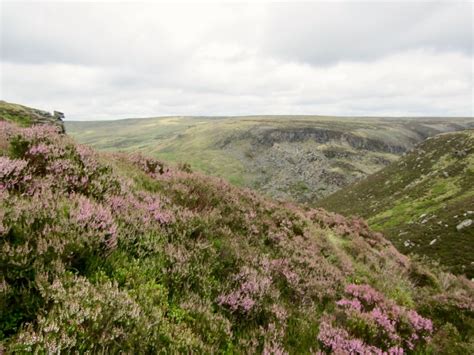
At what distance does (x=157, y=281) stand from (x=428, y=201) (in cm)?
5414

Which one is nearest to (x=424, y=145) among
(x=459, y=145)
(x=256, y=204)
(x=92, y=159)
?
(x=459, y=145)

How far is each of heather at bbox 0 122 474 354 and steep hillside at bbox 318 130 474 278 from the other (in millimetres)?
25013

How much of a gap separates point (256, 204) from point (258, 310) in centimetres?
642

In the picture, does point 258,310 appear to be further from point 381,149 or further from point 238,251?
point 381,149

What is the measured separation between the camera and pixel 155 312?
3.74m

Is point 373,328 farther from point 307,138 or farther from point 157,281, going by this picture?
point 307,138

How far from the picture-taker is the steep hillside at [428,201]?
31.3m

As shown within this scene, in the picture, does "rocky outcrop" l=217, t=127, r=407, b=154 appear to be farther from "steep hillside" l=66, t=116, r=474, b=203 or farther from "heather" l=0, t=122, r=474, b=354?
"heather" l=0, t=122, r=474, b=354

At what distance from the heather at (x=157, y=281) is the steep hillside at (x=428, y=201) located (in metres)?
25.0

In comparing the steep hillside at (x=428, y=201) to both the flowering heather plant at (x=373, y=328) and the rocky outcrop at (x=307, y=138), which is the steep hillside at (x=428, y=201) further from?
the rocky outcrop at (x=307, y=138)

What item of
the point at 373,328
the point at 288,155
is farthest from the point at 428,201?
the point at 288,155

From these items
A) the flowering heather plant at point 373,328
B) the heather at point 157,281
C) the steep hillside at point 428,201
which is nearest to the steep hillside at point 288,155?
the steep hillside at point 428,201

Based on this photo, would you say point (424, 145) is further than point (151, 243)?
Yes

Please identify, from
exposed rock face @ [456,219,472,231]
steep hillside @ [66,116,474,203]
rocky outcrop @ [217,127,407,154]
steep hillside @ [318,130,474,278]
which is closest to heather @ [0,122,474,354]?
steep hillside @ [318,130,474,278]
